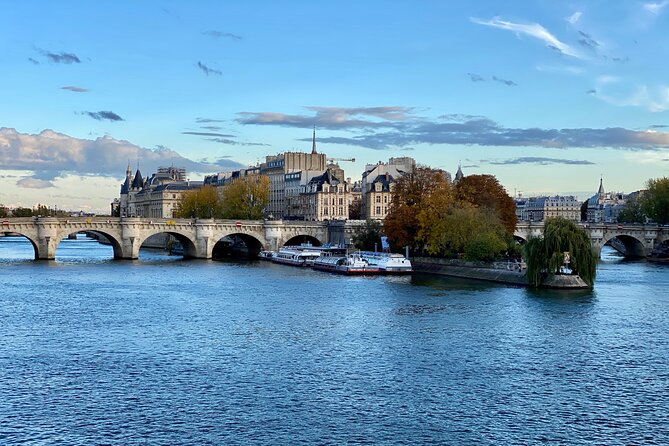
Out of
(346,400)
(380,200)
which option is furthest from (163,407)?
(380,200)

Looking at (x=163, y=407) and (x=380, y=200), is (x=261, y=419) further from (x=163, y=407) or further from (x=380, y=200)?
(x=380, y=200)

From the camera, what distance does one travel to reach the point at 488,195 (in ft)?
282

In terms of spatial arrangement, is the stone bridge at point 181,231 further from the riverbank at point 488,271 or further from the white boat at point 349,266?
the riverbank at point 488,271

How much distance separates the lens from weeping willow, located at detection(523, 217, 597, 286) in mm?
58281

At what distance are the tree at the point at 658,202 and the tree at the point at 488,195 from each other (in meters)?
37.6

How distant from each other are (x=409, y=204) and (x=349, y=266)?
11083 millimetres

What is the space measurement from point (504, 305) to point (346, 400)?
24.1 m

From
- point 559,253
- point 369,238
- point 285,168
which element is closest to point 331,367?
point 559,253

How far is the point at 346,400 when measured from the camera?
27.6 m

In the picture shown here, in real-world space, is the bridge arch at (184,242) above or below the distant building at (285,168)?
below

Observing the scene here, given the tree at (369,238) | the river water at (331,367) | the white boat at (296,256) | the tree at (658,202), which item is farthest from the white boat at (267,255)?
the tree at (658,202)

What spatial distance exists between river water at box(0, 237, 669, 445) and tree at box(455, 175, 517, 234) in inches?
1148

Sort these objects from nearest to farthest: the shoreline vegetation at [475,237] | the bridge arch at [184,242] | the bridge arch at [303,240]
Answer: the shoreline vegetation at [475,237] → the bridge arch at [184,242] → the bridge arch at [303,240]

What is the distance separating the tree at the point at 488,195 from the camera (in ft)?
279
